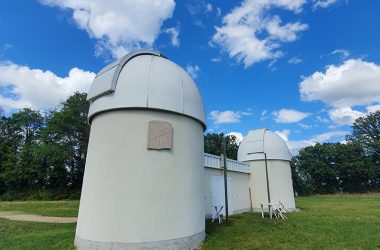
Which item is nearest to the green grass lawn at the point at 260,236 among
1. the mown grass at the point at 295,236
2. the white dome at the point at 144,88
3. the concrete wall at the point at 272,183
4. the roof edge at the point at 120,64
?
the mown grass at the point at 295,236

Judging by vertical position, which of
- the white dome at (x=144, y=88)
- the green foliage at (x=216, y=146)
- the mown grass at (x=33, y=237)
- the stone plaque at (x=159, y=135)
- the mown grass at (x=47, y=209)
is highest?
Answer: the green foliage at (x=216, y=146)

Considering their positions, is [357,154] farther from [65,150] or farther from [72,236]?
[72,236]

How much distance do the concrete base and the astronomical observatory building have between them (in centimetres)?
2

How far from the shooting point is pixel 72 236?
29.2 feet

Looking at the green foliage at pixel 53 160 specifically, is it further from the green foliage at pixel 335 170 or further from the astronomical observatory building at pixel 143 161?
the green foliage at pixel 335 170

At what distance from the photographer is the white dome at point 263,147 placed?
17672mm

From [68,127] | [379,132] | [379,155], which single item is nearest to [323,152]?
[379,155]

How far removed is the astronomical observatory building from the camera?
6832 millimetres

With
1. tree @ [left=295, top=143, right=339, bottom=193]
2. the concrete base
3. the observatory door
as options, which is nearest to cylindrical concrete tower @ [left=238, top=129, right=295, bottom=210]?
the observatory door

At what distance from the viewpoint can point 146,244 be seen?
666 cm

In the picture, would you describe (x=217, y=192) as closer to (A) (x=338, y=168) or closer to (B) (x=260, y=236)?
(B) (x=260, y=236)

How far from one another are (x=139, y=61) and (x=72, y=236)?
622cm

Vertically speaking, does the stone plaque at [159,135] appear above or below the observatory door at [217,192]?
above

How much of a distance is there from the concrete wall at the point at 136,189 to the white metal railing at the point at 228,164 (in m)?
4.56
